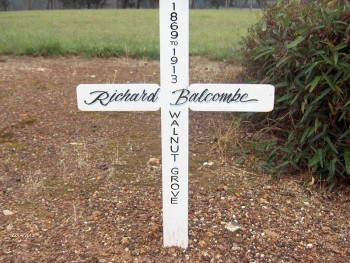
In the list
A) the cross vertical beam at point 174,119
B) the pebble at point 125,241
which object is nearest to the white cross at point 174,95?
the cross vertical beam at point 174,119

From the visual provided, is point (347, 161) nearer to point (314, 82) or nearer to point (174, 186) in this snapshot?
point (314, 82)

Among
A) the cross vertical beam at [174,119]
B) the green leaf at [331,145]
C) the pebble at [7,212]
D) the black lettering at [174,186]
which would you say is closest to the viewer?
the cross vertical beam at [174,119]

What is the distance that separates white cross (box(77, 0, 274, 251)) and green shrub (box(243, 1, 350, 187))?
2.51 feet

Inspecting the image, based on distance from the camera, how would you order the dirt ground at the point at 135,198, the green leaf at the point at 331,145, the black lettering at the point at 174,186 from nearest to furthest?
1. the black lettering at the point at 174,186
2. the dirt ground at the point at 135,198
3. the green leaf at the point at 331,145

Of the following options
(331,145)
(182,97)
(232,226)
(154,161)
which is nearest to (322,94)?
(331,145)

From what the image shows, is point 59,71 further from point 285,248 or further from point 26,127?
point 285,248

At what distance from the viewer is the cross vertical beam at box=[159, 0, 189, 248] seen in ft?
6.15

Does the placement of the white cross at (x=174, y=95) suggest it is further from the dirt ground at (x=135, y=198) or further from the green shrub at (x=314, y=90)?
the green shrub at (x=314, y=90)

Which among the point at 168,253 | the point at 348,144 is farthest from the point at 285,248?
the point at 348,144

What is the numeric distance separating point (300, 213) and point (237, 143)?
909 mm

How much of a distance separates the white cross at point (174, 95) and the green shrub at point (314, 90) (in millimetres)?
765

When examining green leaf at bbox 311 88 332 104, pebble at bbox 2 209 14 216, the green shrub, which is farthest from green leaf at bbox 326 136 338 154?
pebble at bbox 2 209 14 216

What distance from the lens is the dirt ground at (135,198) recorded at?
7.41 feet

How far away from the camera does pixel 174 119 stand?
1995 millimetres
